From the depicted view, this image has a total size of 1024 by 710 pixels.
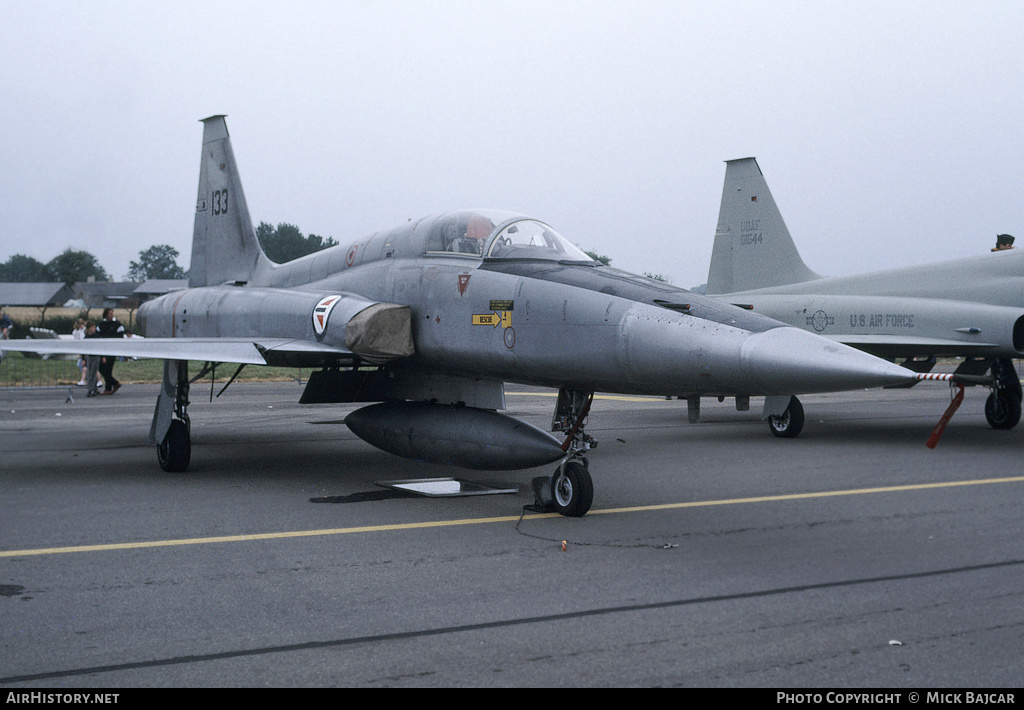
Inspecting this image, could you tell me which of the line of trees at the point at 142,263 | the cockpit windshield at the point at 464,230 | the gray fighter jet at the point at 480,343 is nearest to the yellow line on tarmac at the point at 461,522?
the gray fighter jet at the point at 480,343

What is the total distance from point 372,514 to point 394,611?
2636 millimetres

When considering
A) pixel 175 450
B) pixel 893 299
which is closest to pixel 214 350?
pixel 175 450

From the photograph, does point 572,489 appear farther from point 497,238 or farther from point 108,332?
point 108,332

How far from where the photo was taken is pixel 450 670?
3717mm

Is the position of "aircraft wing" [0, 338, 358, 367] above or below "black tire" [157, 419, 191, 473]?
above

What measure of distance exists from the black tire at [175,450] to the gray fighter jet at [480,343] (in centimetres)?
1

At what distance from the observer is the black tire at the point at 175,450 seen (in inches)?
372

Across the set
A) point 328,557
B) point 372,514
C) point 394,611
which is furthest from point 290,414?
point 394,611

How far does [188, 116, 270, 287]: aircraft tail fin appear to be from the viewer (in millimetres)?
13109

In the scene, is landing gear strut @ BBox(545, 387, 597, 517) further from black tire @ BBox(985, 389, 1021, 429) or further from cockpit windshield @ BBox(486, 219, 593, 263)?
black tire @ BBox(985, 389, 1021, 429)

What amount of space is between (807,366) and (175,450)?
6483 millimetres

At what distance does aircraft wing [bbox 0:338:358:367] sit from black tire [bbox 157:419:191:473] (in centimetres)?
86

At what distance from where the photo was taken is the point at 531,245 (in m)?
8.06

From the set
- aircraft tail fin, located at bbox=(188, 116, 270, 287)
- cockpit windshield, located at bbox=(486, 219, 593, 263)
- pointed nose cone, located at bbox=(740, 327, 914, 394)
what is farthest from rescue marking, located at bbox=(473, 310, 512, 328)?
aircraft tail fin, located at bbox=(188, 116, 270, 287)
